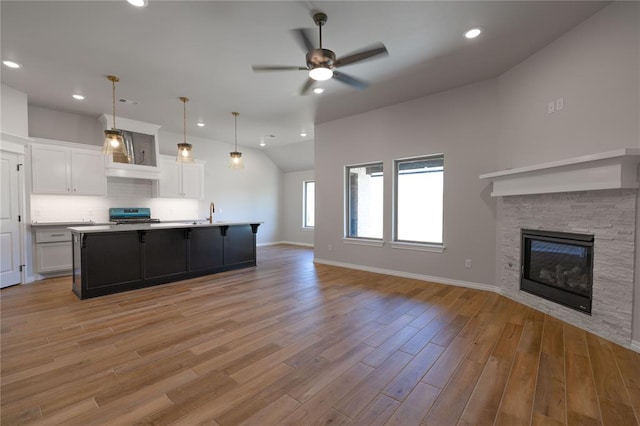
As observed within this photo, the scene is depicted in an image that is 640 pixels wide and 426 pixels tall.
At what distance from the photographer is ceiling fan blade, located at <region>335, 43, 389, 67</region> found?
2.51 m

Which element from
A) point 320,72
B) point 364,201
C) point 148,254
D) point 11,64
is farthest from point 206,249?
point 320,72

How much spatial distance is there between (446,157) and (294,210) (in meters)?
6.04

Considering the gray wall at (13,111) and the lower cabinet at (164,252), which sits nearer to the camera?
the gray wall at (13,111)

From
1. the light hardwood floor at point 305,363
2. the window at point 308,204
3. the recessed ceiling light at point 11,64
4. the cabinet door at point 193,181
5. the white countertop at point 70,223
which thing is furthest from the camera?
the window at point 308,204

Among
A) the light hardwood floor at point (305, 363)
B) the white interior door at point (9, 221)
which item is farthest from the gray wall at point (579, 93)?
the white interior door at point (9, 221)

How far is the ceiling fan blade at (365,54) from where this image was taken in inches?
98.8

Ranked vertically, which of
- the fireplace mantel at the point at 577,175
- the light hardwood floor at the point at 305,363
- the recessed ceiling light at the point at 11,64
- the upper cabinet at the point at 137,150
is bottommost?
the light hardwood floor at the point at 305,363

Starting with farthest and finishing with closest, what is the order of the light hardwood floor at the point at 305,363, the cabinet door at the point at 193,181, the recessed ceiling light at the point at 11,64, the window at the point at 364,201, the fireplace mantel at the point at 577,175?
the cabinet door at the point at 193,181, the window at the point at 364,201, the recessed ceiling light at the point at 11,64, the fireplace mantel at the point at 577,175, the light hardwood floor at the point at 305,363

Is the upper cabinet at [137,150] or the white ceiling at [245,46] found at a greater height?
the white ceiling at [245,46]

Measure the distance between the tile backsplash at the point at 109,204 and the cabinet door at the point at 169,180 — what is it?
0.31 metres

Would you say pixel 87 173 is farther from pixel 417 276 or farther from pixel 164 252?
pixel 417 276

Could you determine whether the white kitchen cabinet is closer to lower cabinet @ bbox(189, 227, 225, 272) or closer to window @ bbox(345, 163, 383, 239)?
lower cabinet @ bbox(189, 227, 225, 272)

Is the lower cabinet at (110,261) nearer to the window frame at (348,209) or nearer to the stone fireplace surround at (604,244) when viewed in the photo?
the window frame at (348,209)

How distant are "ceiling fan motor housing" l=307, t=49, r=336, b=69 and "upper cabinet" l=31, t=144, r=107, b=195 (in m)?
5.30
